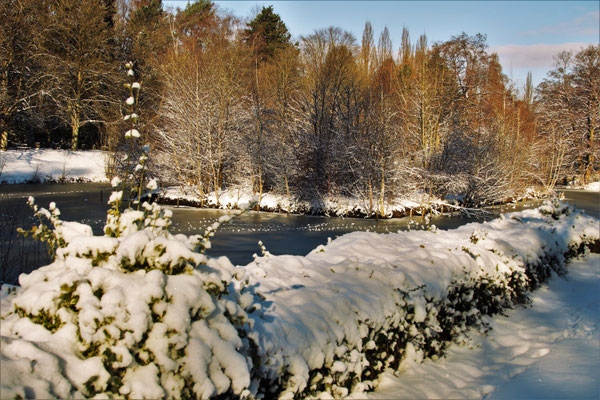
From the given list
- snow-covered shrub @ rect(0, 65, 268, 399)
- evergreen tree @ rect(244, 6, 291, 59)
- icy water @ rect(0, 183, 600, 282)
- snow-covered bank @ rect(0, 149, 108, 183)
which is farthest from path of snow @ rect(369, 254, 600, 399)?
evergreen tree @ rect(244, 6, 291, 59)

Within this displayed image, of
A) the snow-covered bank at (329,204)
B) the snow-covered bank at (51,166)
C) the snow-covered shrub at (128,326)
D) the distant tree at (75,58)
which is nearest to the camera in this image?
the snow-covered shrub at (128,326)

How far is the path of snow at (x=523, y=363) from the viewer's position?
11.8 ft

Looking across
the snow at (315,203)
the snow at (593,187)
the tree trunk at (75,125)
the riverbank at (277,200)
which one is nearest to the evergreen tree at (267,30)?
the tree trunk at (75,125)

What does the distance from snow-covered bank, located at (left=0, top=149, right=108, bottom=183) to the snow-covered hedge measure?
2637 centimetres

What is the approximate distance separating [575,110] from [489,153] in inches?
901

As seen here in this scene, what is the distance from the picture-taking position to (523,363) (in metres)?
4.31

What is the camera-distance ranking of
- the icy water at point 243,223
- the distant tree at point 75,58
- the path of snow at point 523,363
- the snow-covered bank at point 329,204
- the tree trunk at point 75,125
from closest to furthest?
the path of snow at point 523,363, the icy water at point 243,223, the snow-covered bank at point 329,204, the distant tree at point 75,58, the tree trunk at point 75,125

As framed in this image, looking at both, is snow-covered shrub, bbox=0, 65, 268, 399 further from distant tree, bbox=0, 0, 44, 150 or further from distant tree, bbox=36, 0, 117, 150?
distant tree, bbox=36, 0, 117, 150

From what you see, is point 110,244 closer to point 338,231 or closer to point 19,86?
point 338,231

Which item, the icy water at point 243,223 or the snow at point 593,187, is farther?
the snow at point 593,187

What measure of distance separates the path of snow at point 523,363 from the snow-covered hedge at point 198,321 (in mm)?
188

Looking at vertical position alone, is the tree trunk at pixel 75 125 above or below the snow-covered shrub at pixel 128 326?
above

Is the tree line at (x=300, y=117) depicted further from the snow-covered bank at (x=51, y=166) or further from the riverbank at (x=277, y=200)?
the snow-covered bank at (x=51, y=166)

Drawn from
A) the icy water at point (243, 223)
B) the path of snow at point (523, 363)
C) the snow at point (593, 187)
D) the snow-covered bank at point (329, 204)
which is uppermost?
the snow at point (593, 187)
